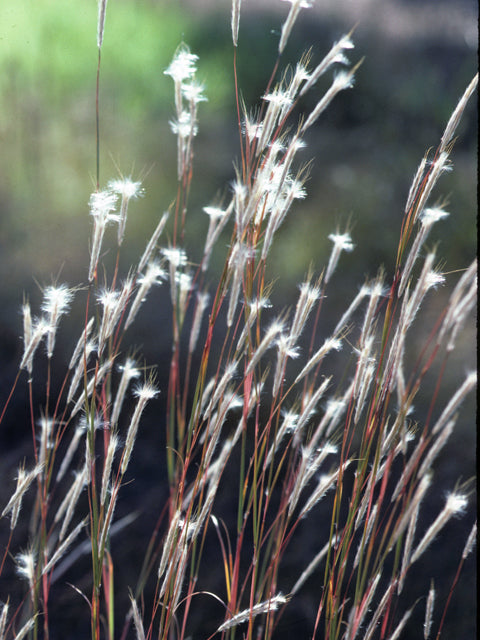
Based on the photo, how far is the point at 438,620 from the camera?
1.28m

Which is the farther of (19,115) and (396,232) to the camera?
(396,232)

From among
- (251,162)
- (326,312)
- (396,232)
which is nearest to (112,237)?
(326,312)

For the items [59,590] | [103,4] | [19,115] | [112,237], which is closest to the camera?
[103,4]

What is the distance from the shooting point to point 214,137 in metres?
1.63

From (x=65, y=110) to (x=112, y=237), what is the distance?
0.33 m

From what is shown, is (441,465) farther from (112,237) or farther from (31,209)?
(31,209)

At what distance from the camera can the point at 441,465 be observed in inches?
57.1

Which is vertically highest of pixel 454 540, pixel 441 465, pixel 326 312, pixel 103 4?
pixel 103 4

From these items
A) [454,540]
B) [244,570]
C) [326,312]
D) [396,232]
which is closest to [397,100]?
[396,232]

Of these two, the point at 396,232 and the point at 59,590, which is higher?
the point at 396,232

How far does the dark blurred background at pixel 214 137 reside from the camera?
4.44 feet

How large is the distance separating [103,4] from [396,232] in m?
1.45

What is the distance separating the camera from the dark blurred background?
135cm

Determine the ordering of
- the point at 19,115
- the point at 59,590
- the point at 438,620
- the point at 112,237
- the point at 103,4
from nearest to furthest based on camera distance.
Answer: the point at 103,4
the point at 59,590
the point at 438,620
the point at 19,115
the point at 112,237
